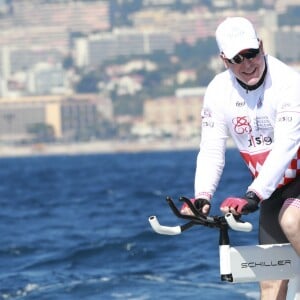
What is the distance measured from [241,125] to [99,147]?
15700cm

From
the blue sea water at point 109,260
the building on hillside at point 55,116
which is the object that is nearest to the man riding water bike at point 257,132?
the blue sea water at point 109,260

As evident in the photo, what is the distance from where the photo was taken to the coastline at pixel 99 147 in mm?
161875

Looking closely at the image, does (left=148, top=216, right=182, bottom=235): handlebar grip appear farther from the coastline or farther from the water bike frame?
the coastline

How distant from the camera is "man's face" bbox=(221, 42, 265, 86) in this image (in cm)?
684

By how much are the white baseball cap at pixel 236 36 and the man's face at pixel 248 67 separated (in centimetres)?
3

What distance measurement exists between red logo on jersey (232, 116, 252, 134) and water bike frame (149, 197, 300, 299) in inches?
19.8

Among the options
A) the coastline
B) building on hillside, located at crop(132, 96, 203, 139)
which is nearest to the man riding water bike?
the coastline

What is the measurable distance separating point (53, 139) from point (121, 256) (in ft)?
521

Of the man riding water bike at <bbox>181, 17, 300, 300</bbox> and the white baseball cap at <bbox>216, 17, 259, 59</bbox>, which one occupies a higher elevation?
Result: the white baseball cap at <bbox>216, 17, 259, 59</bbox>

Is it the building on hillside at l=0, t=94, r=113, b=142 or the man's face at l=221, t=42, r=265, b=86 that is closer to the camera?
the man's face at l=221, t=42, r=265, b=86

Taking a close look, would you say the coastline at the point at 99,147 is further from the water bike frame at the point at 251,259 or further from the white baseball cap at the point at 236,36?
the white baseball cap at the point at 236,36

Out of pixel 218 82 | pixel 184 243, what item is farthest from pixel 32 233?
pixel 218 82

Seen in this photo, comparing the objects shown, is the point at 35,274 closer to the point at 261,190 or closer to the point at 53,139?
the point at 261,190

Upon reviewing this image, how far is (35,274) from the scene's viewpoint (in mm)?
13445
